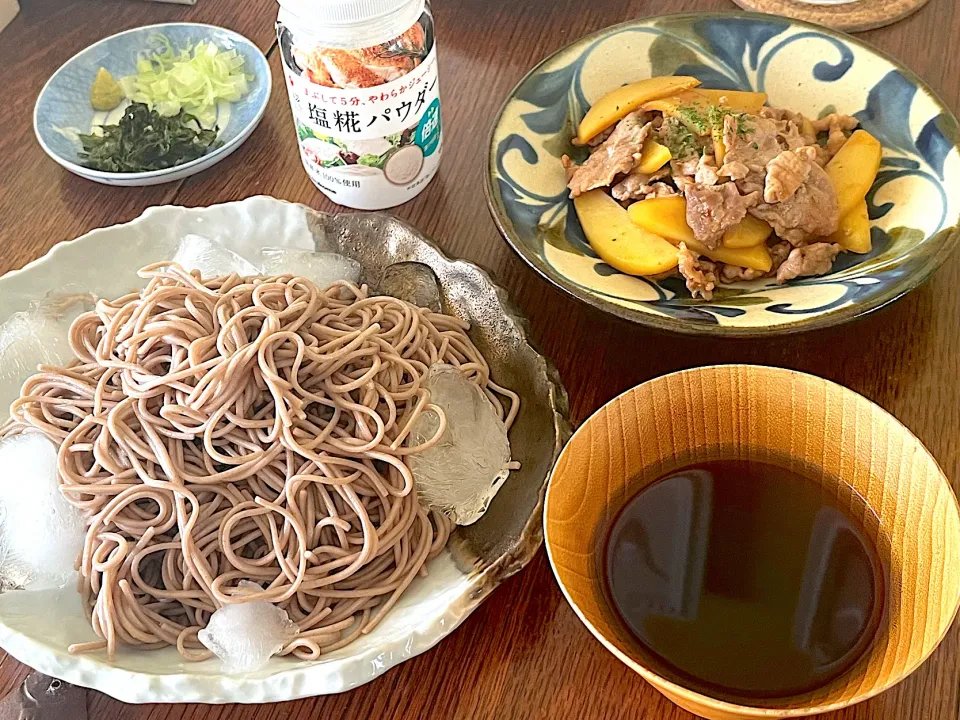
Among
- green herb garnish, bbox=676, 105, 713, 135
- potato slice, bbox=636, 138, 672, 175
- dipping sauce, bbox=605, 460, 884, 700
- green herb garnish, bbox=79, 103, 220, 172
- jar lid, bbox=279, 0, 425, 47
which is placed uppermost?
jar lid, bbox=279, 0, 425, 47

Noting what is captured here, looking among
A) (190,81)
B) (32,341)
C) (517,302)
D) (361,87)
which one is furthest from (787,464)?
(190,81)

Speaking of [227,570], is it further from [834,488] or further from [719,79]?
[719,79]

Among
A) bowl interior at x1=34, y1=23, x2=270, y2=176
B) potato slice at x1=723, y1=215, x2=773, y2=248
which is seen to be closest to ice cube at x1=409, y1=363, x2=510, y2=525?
potato slice at x1=723, y1=215, x2=773, y2=248

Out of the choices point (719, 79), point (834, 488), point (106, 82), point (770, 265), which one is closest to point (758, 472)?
point (834, 488)

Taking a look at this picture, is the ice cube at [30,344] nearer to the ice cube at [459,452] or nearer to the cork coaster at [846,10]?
the ice cube at [459,452]

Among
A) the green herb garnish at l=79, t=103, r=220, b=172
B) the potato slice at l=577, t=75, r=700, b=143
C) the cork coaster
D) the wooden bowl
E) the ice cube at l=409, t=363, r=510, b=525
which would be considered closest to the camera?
the wooden bowl

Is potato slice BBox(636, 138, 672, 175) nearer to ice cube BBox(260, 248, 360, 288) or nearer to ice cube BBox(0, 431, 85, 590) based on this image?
ice cube BBox(260, 248, 360, 288)
